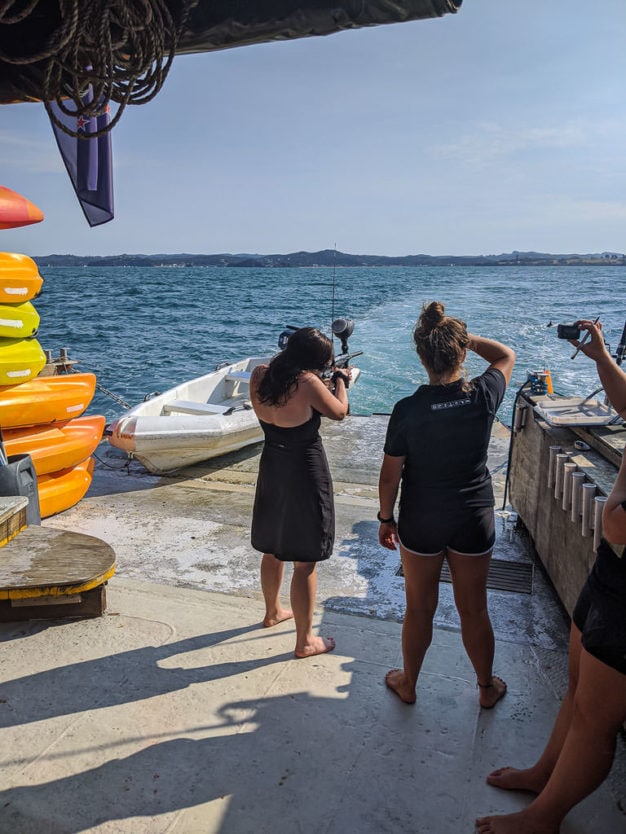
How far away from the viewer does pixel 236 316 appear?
108 feet

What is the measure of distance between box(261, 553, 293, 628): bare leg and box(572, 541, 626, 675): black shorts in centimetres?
173

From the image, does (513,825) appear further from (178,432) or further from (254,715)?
(178,432)

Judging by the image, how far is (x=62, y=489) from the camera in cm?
518

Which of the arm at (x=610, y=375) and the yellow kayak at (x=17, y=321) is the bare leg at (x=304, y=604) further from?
the yellow kayak at (x=17, y=321)

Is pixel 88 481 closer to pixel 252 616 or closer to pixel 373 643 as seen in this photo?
pixel 252 616

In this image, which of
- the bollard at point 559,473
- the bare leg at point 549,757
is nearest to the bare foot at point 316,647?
the bare leg at point 549,757

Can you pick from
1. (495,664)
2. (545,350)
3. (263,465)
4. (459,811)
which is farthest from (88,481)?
(545,350)

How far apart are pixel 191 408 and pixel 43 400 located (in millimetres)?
2491

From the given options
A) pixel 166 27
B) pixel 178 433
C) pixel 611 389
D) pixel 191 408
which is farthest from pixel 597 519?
pixel 191 408

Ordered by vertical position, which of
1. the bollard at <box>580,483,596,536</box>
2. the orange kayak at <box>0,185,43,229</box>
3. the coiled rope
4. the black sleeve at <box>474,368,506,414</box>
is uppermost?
the coiled rope

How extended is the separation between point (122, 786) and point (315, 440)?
159 centimetres

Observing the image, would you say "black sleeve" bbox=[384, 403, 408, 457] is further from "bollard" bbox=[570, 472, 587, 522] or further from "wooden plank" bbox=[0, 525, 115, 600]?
"wooden plank" bbox=[0, 525, 115, 600]

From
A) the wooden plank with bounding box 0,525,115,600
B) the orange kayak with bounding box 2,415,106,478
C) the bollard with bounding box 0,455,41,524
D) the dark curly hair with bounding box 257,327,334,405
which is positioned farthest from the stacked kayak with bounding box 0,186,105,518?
the dark curly hair with bounding box 257,327,334,405

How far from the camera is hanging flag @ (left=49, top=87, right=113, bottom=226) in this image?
305 centimetres
